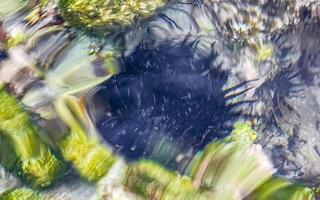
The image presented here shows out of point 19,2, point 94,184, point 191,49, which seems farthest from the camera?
point 19,2

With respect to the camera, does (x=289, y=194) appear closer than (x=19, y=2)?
Yes

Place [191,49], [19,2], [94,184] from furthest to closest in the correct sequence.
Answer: [19,2] < [191,49] < [94,184]

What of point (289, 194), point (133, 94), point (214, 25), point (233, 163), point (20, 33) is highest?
point (20, 33)

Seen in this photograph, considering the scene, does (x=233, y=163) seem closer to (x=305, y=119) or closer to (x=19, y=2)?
(x=305, y=119)

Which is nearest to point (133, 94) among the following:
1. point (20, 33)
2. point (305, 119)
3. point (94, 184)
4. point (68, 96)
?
point (68, 96)

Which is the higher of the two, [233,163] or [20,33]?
[20,33]

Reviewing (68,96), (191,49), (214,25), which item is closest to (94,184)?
(68,96)

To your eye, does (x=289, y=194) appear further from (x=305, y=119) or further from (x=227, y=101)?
(x=227, y=101)
